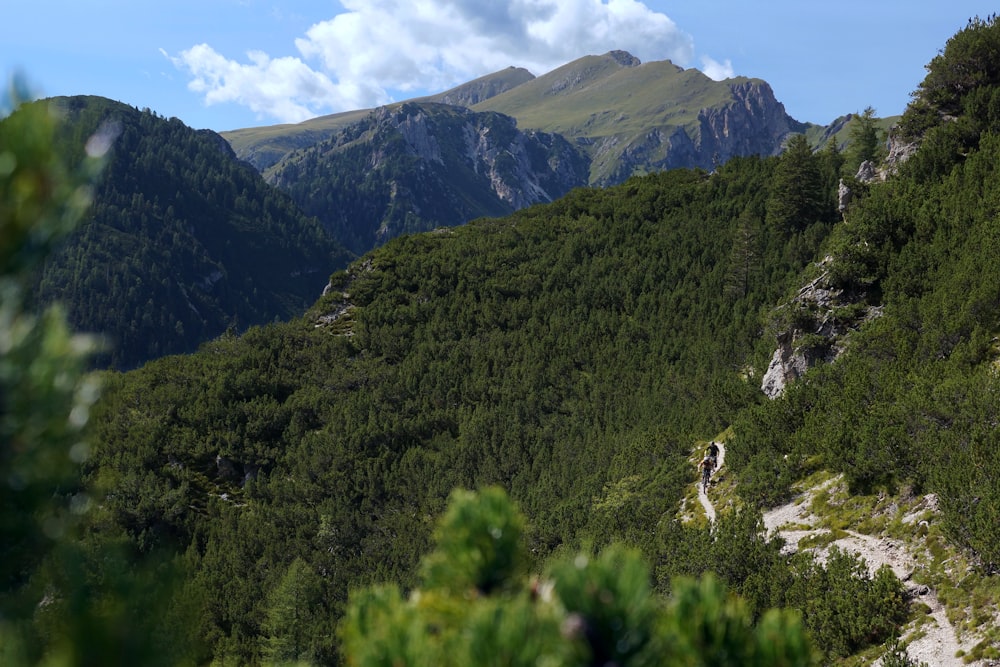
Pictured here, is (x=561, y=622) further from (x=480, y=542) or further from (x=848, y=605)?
(x=848, y=605)

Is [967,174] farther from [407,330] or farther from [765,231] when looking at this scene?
[407,330]

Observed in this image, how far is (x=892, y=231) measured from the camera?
28359 millimetres

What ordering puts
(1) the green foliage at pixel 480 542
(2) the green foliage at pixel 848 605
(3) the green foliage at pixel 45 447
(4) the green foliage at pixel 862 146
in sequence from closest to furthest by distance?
1. (3) the green foliage at pixel 45 447
2. (1) the green foliage at pixel 480 542
3. (2) the green foliage at pixel 848 605
4. (4) the green foliage at pixel 862 146

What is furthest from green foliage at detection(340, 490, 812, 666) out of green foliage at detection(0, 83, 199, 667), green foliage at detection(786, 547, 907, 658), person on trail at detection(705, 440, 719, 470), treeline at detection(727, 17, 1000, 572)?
person on trail at detection(705, 440, 719, 470)

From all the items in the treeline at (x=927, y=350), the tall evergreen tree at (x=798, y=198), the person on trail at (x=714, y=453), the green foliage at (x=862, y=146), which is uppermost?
the green foliage at (x=862, y=146)

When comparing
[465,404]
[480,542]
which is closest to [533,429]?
[465,404]

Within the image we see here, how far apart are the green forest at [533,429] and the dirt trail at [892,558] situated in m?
0.54

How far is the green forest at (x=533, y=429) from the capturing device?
9.10ft

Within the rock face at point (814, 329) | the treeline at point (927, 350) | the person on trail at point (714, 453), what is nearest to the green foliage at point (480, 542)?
the treeline at point (927, 350)

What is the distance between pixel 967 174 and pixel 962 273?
8.76m

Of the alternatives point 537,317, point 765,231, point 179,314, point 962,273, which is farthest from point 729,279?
point 179,314

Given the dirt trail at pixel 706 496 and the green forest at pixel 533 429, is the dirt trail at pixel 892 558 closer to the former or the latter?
the green forest at pixel 533 429

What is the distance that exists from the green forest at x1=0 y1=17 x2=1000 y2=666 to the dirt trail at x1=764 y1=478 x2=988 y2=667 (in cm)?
54

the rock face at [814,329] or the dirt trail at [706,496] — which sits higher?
the rock face at [814,329]
